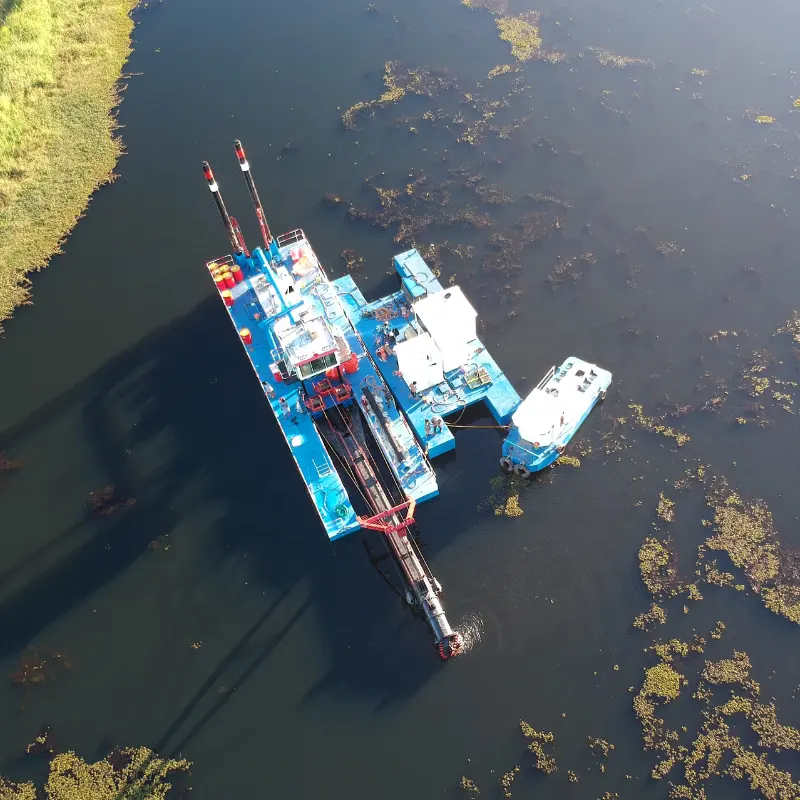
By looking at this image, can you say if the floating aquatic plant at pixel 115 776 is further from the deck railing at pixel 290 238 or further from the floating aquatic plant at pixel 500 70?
the floating aquatic plant at pixel 500 70

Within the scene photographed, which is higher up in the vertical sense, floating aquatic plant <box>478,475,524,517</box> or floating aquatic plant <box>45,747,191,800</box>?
floating aquatic plant <box>478,475,524,517</box>

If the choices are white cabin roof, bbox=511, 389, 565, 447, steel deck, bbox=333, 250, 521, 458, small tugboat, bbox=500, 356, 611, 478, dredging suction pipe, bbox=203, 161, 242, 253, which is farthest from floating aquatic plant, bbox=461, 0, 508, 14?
white cabin roof, bbox=511, 389, 565, 447

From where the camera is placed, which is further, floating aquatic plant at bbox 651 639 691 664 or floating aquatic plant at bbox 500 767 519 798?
floating aquatic plant at bbox 651 639 691 664

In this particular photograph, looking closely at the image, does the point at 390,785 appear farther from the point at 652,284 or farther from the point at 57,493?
the point at 652,284

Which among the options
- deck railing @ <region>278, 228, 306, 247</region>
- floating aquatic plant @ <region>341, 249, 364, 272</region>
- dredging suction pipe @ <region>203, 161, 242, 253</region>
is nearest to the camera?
dredging suction pipe @ <region>203, 161, 242, 253</region>

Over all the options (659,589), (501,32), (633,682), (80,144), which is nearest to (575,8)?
(501,32)

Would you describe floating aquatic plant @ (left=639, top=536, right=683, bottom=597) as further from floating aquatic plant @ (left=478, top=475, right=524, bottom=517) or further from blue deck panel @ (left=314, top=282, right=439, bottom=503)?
blue deck panel @ (left=314, top=282, right=439, bottom=503)

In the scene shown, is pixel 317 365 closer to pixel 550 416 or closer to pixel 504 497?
pixel 504 497

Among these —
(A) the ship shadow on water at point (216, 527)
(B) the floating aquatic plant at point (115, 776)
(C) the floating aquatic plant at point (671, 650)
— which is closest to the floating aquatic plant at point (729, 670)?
(C) the floating aquatic plant at point (671, 650)
